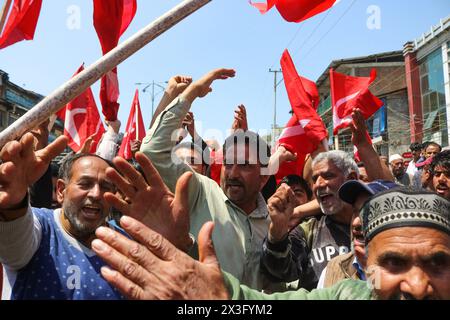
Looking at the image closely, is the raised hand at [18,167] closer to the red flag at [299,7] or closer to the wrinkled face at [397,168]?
the red flag at [299,7]

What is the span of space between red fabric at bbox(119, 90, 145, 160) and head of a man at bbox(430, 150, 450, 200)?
124 inches

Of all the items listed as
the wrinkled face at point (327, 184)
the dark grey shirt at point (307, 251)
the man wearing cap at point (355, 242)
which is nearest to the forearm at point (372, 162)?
the wrinkled face at point (327, 184)

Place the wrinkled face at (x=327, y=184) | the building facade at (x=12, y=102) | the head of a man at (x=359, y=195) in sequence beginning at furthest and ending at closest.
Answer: the building facade at (x=12, y=102) → the wrinkled face at (x=327, y=184) → the head of a man at (x=359, y=195)

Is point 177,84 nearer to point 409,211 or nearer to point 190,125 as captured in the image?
point 190,125

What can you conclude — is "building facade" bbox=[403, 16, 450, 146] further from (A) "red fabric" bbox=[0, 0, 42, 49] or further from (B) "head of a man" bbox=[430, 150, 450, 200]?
(A) "red fabric" bbox=[0, 0, 42, 49]

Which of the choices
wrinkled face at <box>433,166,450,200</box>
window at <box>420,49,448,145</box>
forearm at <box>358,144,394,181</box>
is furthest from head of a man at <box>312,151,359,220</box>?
window at <box>420,49,448,145</box>

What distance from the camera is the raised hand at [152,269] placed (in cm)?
107

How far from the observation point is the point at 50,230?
6.33ft

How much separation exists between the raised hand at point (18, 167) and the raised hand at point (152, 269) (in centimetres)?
57

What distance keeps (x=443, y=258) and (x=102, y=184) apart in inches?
63.0

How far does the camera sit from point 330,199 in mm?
2902

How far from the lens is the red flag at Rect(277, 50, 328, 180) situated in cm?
419

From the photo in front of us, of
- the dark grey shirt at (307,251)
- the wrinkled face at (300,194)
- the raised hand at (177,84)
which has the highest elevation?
the raised hand at (177,84)
